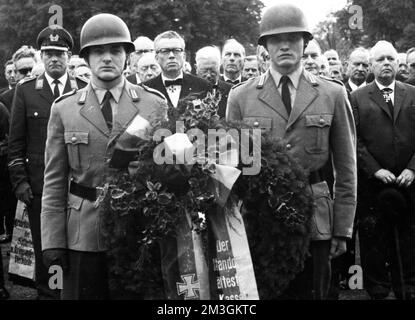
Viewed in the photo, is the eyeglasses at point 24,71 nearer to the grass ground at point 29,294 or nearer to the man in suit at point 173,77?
the man in suit at point 173,77

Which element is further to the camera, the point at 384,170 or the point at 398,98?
the point at 398,98

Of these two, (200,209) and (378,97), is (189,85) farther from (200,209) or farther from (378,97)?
(200,209)

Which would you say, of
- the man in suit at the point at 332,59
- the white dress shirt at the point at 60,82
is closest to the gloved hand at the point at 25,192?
the white dress shirt at the point at 60,82

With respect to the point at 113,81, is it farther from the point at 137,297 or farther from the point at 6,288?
the point at 6,288

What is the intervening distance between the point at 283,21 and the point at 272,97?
47cm

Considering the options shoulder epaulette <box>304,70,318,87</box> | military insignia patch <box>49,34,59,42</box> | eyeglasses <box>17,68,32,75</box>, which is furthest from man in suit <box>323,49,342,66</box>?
shoulder epaulette <box>304,70,318,87</box>

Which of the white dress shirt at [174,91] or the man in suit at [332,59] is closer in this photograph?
the white dress shirt at [174,91]

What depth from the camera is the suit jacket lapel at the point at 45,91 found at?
23.7 feet

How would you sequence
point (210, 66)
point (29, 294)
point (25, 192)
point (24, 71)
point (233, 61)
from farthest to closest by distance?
point (24, 71) < point (233, 61) < point (210, 66) < point (29, 294) < point (25, 192)

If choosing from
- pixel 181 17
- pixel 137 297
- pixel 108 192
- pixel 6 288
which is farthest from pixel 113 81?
pixel 181 17

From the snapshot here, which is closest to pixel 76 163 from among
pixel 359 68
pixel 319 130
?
pixel 319 130

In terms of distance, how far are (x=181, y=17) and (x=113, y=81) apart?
27.9 metres

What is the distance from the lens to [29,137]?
23.6 ft

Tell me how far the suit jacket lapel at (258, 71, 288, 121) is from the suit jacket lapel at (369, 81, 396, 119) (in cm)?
294
